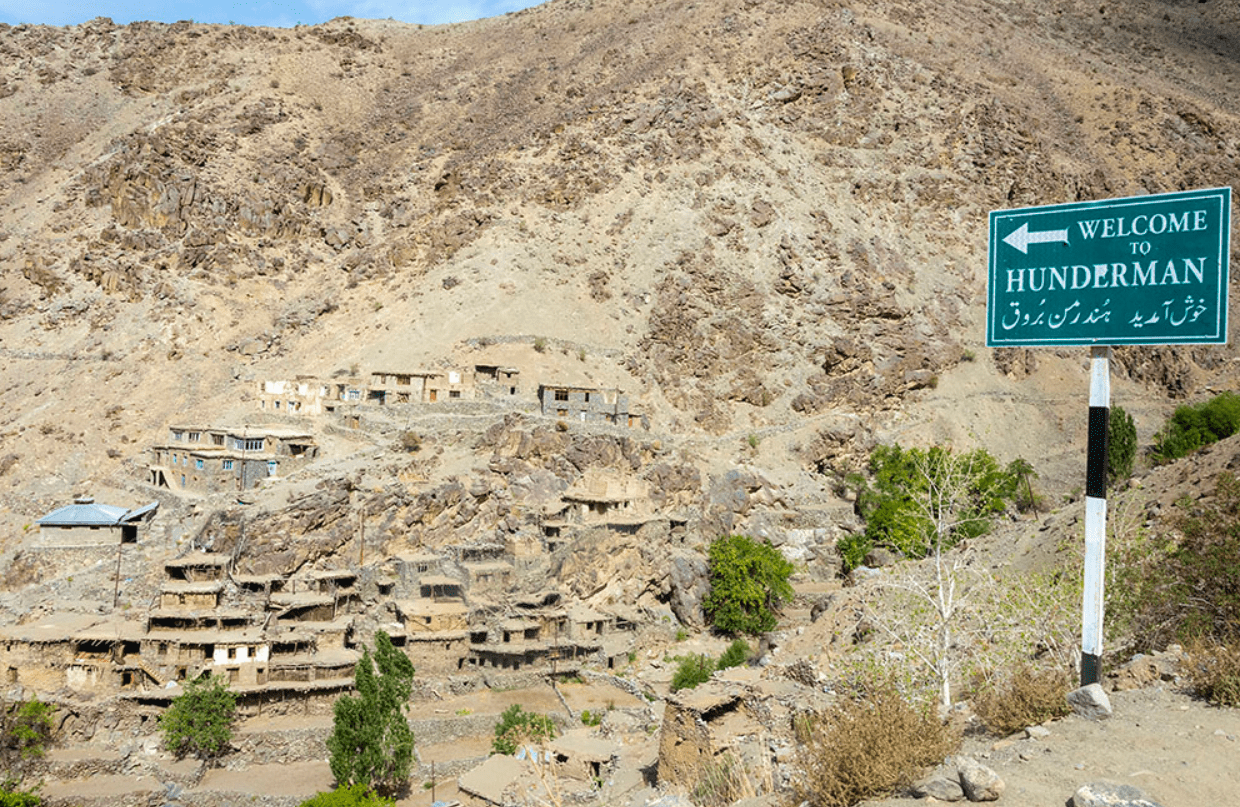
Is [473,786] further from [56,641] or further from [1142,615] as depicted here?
[1142,615]

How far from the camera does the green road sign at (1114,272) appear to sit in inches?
357

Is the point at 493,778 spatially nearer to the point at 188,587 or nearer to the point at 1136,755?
the point at 188,587

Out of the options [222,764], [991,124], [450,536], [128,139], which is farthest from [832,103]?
[222,764]

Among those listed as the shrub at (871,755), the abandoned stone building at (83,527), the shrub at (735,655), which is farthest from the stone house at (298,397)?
the shrub at (871,755)

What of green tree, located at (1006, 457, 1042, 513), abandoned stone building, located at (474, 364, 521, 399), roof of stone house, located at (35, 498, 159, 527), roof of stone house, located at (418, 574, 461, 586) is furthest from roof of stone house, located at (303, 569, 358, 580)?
green tree, located at (1006, 457, 1042, 513)

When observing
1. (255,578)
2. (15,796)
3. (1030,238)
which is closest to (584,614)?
(255,578)

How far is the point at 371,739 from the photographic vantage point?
28.2 meters

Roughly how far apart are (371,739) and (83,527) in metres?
16.6

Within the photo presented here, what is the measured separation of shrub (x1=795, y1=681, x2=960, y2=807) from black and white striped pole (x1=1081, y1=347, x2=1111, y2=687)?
194 centimetres

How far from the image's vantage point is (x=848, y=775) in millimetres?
8289

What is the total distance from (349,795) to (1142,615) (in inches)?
872

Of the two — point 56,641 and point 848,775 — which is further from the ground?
point 848,775

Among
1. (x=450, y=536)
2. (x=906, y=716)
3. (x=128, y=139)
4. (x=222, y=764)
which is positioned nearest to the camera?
(x=906, y=716)

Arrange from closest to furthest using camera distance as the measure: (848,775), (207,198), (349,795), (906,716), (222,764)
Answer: (848,775) < (906,716) < (349,795) < (222,764) < (207,198)
